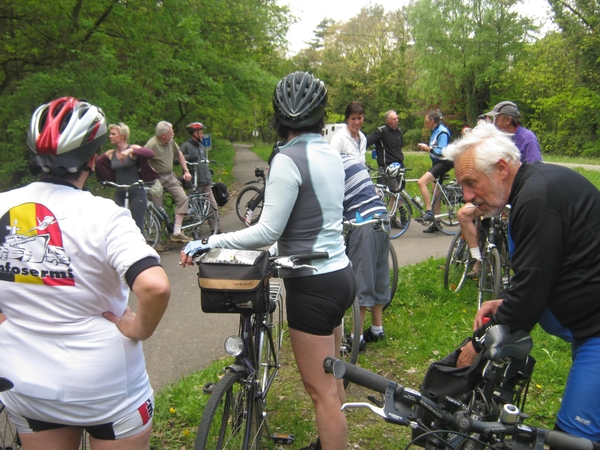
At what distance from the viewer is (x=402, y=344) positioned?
4.96m

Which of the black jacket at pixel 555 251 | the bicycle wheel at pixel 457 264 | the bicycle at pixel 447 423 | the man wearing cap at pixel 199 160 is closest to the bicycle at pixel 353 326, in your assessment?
the bicycle wheel at pixel 457 264

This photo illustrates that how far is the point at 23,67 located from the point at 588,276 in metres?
9.30

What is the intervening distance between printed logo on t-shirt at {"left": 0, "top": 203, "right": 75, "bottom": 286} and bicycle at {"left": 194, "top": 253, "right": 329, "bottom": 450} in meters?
0.95

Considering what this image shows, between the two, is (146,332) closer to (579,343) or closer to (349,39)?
(579,343)

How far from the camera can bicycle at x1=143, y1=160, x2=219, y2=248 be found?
28.9 feet

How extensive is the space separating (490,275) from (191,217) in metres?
5.91

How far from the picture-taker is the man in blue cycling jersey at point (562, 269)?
1950mm

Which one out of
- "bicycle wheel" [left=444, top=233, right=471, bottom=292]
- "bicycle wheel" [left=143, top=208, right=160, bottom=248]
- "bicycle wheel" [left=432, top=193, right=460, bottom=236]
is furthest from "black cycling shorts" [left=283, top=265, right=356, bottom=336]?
"bicycle wheel" [left=432, top=193, right=460, bottom=236]

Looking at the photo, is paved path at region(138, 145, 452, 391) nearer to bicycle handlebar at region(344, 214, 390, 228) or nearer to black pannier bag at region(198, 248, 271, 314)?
bicycle handlebar at region(344, 214, 390, 228)

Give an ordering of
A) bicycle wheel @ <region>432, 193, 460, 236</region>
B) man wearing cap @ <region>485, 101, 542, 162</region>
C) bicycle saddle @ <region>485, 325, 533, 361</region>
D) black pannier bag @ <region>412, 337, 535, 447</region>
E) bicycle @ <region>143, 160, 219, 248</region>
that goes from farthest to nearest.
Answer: bicycle wheel @ <region>432, 193, 460, 236</region> → bicycle @ <region>143, 160, 219, 248</region> → man wearing cap @ <region>485, 101, 542, 162</region> → black pannier bag @ <region>412, 337, 535, 447</region> → bicycle saddle @ <region>485, 325, 533, 361</region>

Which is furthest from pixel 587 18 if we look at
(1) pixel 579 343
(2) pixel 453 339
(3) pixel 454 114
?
(1) pixel 579 343

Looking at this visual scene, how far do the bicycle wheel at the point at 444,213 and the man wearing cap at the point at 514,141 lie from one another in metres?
4.01

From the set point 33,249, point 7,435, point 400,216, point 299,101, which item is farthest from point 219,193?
point 33,249

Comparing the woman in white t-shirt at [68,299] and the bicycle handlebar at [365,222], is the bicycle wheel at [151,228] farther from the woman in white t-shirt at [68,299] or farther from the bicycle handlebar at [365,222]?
the woman in white t-shirt at [68,299]
